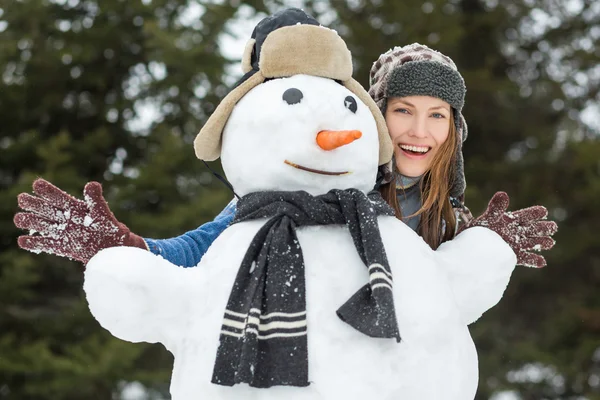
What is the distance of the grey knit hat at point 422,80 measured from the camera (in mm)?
2143

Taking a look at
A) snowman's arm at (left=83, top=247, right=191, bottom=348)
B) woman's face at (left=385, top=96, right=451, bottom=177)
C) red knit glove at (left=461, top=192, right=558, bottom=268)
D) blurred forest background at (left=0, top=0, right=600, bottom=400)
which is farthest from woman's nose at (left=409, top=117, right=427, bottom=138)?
blurred forest background at (left=0, top=0, right=600, bottom=400)

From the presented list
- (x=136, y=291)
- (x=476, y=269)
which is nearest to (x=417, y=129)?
(x=476, y=269)

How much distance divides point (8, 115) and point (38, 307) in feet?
5.28

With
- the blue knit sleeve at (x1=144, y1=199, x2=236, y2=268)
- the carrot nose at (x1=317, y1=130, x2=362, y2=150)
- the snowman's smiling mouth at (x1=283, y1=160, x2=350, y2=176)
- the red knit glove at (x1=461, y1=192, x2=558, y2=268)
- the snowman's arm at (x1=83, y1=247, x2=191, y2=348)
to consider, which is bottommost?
the blue knit sleeve at (x1=144, y1=199, x2=236, y2=268)

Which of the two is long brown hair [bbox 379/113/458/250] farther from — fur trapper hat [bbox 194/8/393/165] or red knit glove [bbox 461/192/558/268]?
fur trapper hat [bbox 194/8/393/165]

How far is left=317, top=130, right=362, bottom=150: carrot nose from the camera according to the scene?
1.61 meters

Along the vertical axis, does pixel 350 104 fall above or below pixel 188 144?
above

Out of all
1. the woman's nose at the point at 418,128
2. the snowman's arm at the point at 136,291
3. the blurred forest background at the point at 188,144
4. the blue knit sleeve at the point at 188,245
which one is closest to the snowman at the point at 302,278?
the snowman's arm at the point at 136,291

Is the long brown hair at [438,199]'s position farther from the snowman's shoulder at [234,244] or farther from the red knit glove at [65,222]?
the red knit glove at [65,222]

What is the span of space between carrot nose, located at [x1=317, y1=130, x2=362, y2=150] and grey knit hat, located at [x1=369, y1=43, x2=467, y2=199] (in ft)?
1.95

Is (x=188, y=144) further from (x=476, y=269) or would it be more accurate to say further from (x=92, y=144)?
(x=476, y=269)

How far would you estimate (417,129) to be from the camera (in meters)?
2.15

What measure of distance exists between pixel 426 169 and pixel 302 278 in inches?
31.6

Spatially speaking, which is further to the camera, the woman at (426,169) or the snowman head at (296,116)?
the woman at (426,169)
